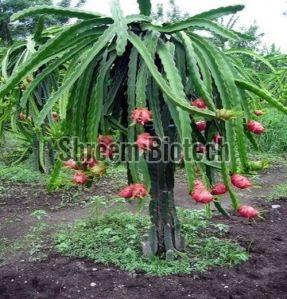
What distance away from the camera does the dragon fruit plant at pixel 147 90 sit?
2.00m

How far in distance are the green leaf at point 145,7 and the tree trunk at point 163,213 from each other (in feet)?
2.52

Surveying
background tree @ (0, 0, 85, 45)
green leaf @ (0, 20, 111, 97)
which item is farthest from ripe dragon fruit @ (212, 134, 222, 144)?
background tree @ (0, 0, 85, 45)

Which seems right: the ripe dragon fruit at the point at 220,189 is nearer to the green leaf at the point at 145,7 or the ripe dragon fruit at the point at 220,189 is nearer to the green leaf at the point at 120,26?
the green leaf at the point at 120,26

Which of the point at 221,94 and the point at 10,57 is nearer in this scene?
the point at 221,94

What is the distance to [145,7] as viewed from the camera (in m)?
2.46

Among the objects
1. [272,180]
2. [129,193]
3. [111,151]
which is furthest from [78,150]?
[272,180]

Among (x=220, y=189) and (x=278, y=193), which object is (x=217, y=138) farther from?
(x=278, y=193)

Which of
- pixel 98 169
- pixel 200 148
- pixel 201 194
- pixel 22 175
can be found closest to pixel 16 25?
pixel 22 175

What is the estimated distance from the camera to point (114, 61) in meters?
2.39

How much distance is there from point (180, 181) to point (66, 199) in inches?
51.8

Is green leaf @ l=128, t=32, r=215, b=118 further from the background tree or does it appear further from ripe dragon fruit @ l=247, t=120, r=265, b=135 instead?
the background tree

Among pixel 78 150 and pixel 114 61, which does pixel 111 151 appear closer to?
pixel 78 150

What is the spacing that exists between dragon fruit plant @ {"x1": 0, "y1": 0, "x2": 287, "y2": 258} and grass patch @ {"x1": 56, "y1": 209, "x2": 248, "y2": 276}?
592 millimetres

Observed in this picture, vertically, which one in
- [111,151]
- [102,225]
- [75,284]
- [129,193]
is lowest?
[75,284]
